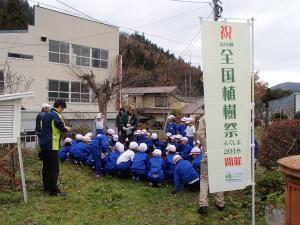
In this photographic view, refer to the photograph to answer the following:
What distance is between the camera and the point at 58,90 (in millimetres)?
26688

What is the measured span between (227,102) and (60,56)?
75.4 feet

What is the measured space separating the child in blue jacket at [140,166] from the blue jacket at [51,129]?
7.10 feet

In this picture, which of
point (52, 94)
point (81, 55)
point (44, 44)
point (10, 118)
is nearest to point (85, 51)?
point (81, 55)

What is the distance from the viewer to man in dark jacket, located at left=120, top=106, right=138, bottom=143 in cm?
1308

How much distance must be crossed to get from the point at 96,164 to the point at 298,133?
4.77m

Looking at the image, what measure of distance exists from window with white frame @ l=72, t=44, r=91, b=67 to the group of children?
1736 centimetres

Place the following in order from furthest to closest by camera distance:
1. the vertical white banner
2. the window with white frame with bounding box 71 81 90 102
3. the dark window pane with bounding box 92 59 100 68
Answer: the dark window pane with bounding box 92 59 100 68, the window with white frame with bounding box 71 81 90 102, the vertical white banner

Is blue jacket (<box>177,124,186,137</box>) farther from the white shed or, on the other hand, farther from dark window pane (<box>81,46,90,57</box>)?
dark window pane (<box>81,46,90,57</box>)

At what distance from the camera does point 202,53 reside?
5.32m

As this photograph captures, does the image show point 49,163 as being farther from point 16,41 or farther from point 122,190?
point 16,41

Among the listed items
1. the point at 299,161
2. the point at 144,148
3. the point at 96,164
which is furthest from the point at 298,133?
the point at 299,161

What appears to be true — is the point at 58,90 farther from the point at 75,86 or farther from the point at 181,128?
the point at 181,128

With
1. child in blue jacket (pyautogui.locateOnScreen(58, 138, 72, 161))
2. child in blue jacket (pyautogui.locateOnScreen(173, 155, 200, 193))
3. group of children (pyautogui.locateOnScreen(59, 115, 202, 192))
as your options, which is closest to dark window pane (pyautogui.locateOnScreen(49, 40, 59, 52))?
child in blue jacket (pyautogui.locateOnScreen(58, 138, 72, 161))

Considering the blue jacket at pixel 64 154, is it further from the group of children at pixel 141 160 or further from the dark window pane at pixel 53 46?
the dark window pane at pixel 53 46
